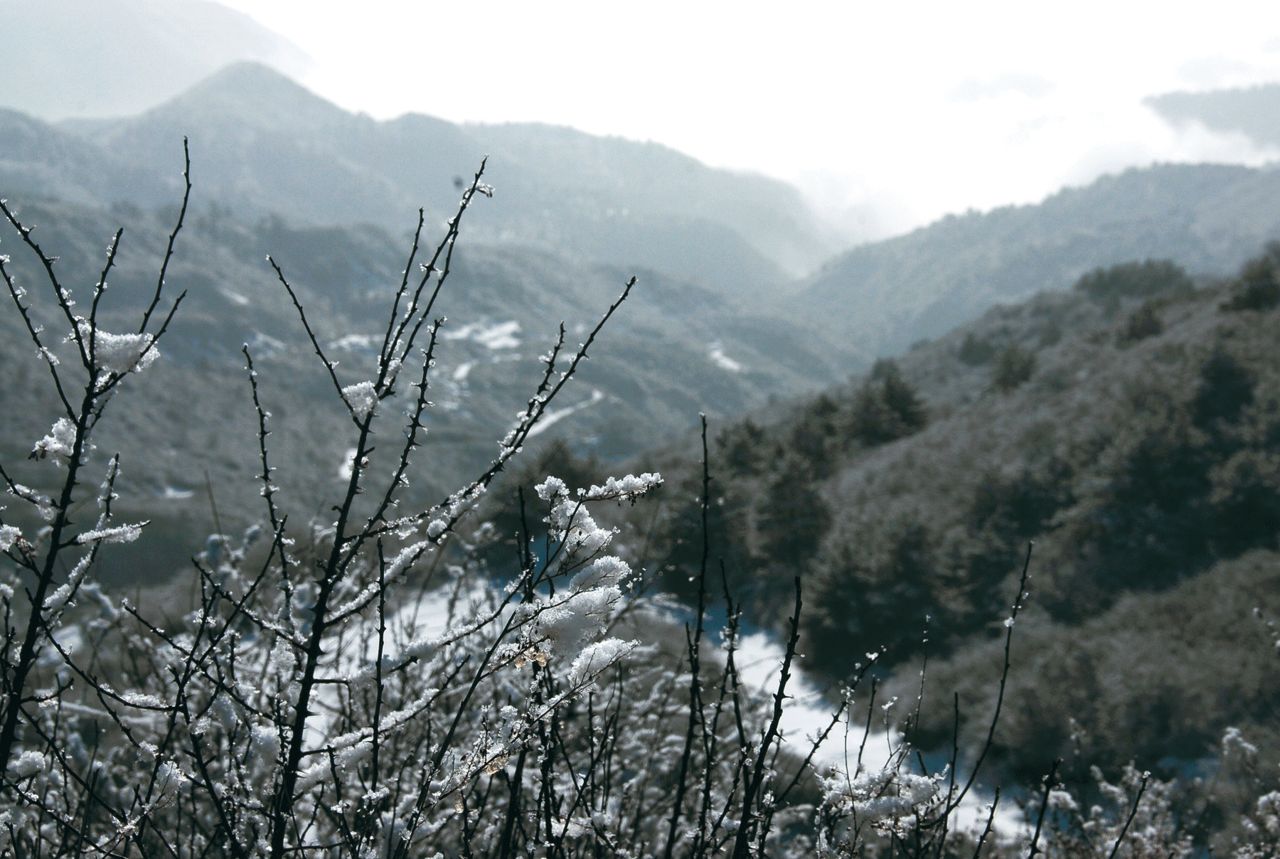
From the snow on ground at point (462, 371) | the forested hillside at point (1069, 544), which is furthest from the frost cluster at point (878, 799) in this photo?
the snow on ground at point (462, 371)

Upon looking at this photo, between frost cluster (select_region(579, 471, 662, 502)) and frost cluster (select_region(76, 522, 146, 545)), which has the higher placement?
frost cluster (select_region(76, 522, 146, 545))

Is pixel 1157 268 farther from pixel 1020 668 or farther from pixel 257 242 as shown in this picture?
pixel 257 242

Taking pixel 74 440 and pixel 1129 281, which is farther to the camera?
pixel 1129 281

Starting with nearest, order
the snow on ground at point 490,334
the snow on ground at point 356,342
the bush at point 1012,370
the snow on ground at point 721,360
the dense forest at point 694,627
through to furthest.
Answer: the dense forest at point 694,627 < the bush at point 1012,370 < the snow on ground at point 356,342 < the snow on ground at point 490,334 < the snow on ground at point 721,360

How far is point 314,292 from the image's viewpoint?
149 metres

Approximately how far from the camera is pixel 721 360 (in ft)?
555

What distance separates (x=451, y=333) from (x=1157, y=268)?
12522 centimetres

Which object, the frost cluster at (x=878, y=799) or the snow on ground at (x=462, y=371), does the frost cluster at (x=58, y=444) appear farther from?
the snow on ground at (x=462, y=371)

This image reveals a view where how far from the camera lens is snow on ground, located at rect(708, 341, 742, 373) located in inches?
6422

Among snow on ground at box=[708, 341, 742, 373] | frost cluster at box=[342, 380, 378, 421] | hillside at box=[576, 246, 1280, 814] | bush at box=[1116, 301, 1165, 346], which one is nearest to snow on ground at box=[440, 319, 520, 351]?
snow on ground at box=[708, 341, 742, 373]

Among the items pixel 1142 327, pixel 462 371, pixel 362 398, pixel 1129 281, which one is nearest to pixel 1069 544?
pixel 1142 327

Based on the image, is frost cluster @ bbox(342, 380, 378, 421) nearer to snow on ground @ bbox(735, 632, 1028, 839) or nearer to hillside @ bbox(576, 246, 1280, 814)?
hillside @ bbox(576, 246, 1280, 814)

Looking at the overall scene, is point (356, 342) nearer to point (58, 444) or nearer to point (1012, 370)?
point (1012, 370)

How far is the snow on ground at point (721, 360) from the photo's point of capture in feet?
535
